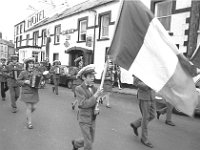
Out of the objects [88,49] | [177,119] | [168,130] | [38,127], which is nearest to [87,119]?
[38,127]

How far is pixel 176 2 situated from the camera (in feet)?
41.3

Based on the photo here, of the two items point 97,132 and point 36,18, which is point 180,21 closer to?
point 97,132

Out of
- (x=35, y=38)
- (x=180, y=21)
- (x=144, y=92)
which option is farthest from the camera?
(x=35, y=38)

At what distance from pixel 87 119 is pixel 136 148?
5.23 ft

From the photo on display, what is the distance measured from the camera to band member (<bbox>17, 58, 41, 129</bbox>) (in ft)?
18.9

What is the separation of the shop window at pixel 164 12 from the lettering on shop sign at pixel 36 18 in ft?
77.4

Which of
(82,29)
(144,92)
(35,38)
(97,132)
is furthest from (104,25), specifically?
(35,38)

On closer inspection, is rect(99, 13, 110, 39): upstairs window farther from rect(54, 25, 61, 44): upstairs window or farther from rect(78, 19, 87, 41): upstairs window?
rect(54, 25, 61, 44): upstairs window

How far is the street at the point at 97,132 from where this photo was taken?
15.5ft

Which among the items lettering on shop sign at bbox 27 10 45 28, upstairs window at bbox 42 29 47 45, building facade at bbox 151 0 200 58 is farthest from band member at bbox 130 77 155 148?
lettering on shop sign at bbox 27 10 45 28

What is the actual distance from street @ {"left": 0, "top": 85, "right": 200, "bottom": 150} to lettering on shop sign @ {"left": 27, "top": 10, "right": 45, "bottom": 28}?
29.1 metres

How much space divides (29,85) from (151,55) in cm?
358

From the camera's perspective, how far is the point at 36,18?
3634cm

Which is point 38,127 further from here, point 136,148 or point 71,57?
point 71,57
